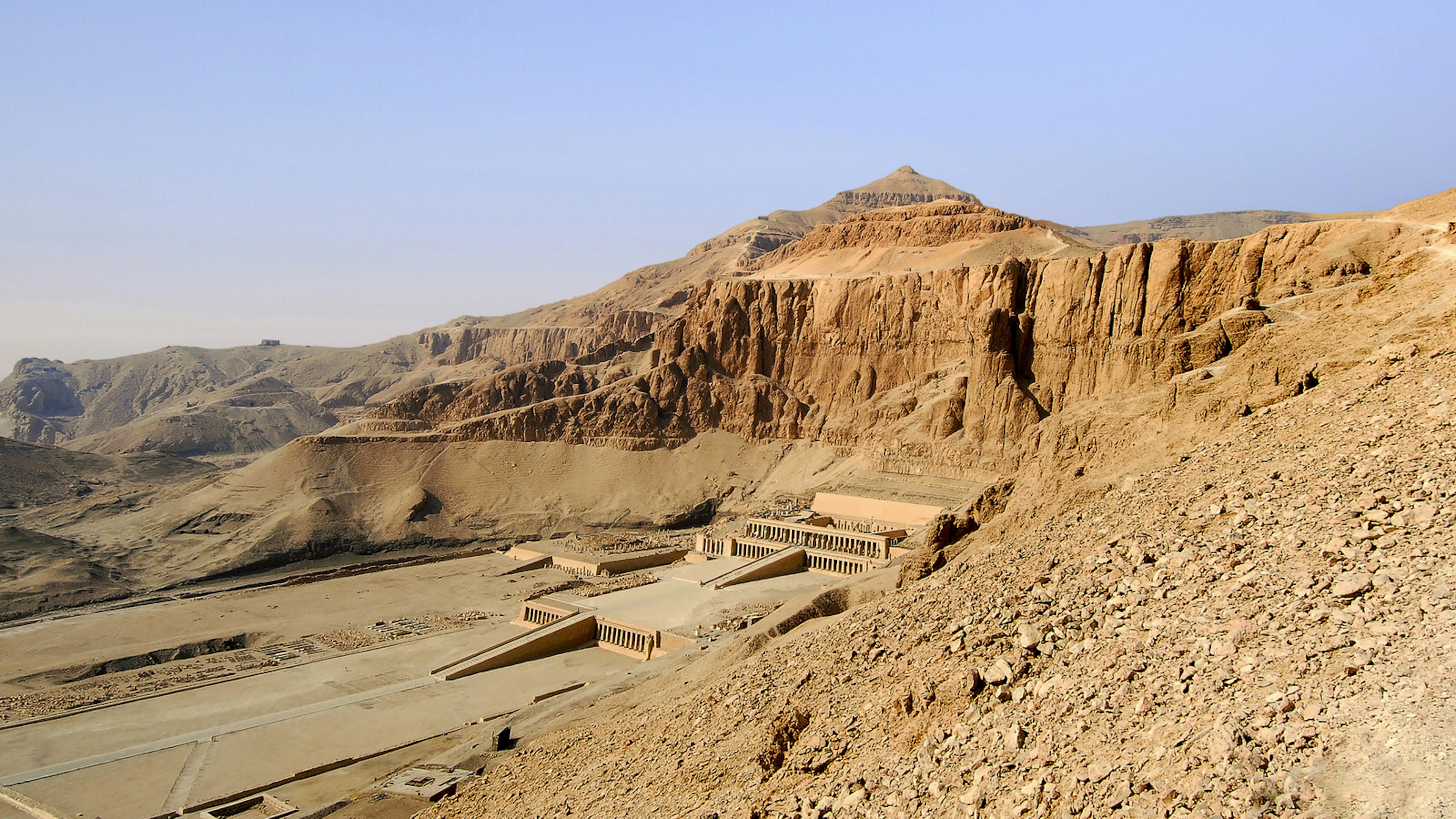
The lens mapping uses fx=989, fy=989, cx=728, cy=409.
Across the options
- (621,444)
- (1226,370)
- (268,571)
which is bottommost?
(268,571)

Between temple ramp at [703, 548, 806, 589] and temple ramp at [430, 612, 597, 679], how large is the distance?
6.55 m

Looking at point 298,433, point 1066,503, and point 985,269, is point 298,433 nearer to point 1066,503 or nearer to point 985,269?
point 985,269

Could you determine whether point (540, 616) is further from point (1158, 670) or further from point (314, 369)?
point (314, 369)

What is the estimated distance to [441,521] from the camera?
212 feet

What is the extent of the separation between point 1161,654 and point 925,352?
189 feet

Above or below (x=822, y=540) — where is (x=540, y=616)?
below

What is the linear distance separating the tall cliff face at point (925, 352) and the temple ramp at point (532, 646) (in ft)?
76.2

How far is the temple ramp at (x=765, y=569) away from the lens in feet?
144

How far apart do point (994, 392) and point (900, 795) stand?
48.0 m

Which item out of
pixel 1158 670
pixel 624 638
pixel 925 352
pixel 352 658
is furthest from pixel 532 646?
pixel 925 352

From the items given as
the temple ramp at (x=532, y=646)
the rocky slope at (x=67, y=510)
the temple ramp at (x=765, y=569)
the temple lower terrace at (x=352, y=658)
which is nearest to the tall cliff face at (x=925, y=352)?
the temple lower terrace at (x=352, y=658)

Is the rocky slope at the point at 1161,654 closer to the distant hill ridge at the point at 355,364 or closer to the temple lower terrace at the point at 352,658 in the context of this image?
the temple lower terrace at the point at 352,658

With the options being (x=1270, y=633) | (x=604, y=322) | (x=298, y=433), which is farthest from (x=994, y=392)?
(x=298, y=433)

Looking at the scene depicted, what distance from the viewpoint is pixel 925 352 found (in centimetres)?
6694
